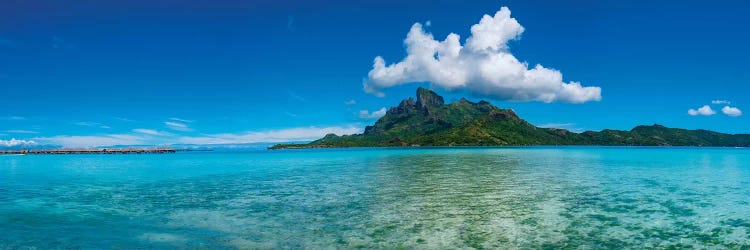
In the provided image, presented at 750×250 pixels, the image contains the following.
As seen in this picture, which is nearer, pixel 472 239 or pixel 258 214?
pixel 472 239

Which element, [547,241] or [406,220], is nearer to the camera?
[547,241]

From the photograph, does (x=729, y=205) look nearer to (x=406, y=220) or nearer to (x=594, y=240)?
(x=594, y=240)

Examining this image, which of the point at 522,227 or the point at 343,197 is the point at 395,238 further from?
the point at 343,197

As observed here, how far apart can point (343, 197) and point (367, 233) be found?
1350 centimetres

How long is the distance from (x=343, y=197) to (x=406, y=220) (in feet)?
36.4

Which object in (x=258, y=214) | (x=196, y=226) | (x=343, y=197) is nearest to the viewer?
(x=196, y=226)

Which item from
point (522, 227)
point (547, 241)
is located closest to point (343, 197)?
point (522, 227)

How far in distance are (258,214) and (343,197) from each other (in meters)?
8.92

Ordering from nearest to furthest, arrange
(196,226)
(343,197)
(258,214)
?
(196,226), (258,214), (343,197)

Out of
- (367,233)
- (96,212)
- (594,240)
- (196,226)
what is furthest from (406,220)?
(96,212)

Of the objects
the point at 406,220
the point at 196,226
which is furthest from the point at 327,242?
the point at 196,226

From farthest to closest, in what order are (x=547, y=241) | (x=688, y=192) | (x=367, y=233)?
(x=688, y=192) → (x=367, y=233) → (x=547, y=241)

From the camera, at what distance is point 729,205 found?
92.5ft

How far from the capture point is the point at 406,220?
22.8 meters
